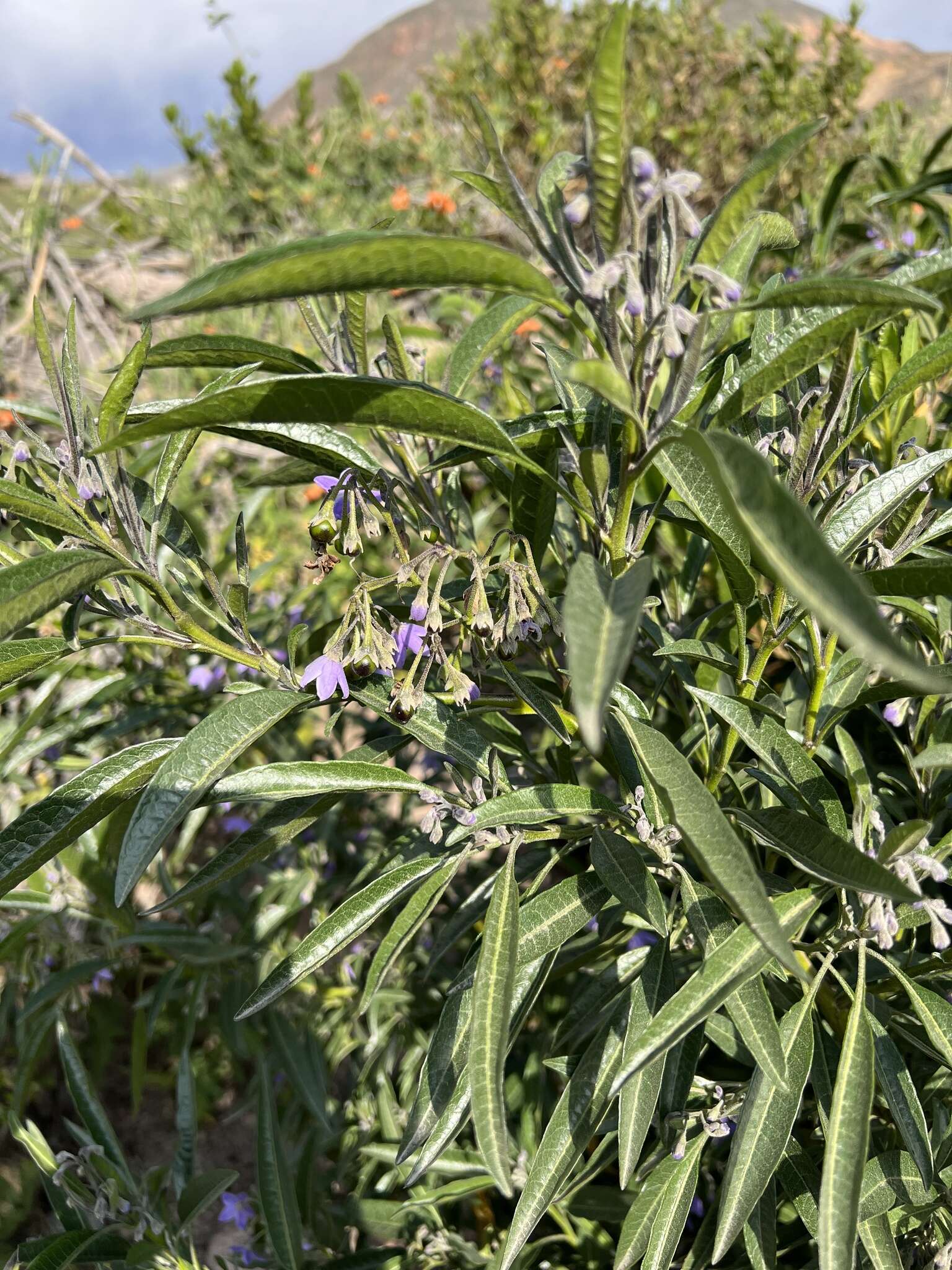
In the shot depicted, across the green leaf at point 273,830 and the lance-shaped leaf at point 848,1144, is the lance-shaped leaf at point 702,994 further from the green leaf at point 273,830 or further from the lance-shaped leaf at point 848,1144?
the green leaf at point 273,830

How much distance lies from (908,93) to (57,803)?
10.7 meters

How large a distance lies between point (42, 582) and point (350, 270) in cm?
32

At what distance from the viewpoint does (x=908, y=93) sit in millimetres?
8562

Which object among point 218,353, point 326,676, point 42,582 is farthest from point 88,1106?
point 218,353

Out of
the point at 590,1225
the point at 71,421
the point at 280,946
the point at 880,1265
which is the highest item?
the point at 71,421

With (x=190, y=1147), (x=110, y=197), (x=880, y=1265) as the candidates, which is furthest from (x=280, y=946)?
(x=110, y=197)

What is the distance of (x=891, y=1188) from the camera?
0.96 metres

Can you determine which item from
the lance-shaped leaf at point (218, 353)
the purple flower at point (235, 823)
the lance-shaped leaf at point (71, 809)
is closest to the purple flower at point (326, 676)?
the lance-shaped leaf at point (71, 809)

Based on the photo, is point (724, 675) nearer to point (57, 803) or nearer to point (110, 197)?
point (57, 803)

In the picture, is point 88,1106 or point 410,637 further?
point 88,1106

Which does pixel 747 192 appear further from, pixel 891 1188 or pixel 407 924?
pixel 891 1188

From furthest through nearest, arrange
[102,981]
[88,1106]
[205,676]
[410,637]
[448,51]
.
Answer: [448,51], [102,981], [205,676], [88,1106], [410,637]

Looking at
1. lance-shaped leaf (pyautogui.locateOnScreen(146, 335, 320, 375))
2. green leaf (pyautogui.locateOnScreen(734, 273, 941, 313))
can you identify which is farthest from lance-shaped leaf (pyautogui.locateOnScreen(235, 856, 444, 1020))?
green leaf (pyautogui.locateOnScreen(734, 273, 941, 313))

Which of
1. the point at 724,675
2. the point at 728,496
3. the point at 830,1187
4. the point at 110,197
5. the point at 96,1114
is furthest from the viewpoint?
the point at 110,197
